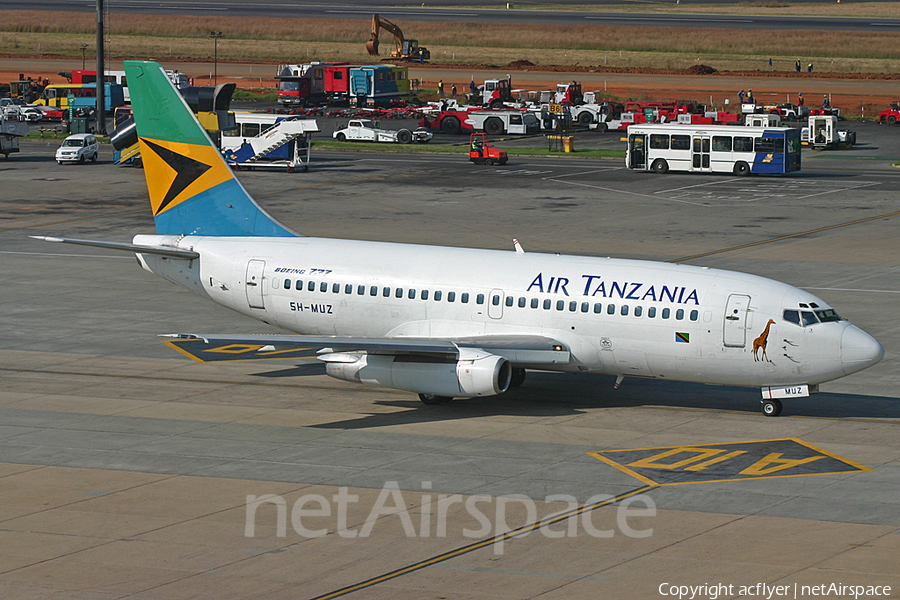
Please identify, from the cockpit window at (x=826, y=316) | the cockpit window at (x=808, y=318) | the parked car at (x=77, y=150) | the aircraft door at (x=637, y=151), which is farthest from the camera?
the parked car at (x=77, y=150)

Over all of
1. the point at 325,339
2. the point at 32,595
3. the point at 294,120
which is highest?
the point at 294,120

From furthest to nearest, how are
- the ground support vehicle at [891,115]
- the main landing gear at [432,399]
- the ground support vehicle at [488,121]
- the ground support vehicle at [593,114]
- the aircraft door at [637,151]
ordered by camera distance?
the ground support vehicle at [593,114], the ground support vehicle at [891,115], the ground support vehicle at [488,121], the aircraft door at [637,151], the main landing gear at [432,399]

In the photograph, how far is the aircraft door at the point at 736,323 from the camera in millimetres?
35031

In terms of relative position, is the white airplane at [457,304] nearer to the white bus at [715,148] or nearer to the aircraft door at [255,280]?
the aircraft door at [255,280]

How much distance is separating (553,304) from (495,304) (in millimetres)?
1879

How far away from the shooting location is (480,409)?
37.5m

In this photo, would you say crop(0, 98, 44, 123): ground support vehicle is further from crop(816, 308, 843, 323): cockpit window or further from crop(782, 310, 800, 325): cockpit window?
crop(816, 308, 843, 323): cockpit window

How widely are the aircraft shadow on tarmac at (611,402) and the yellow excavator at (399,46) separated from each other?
139314 millimetres

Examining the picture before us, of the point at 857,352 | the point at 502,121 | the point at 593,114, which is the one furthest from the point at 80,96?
the point at 857,352

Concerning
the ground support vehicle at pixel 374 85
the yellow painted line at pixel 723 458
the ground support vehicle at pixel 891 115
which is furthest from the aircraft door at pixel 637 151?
the yellow painted line at pixel 723 458

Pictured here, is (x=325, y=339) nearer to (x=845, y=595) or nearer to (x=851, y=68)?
(x=845, y=595)

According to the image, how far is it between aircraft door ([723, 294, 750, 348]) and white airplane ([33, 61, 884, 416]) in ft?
0.13

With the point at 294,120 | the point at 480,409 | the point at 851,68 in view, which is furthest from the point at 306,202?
the point at 851,68

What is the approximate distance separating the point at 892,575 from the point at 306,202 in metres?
64.0
